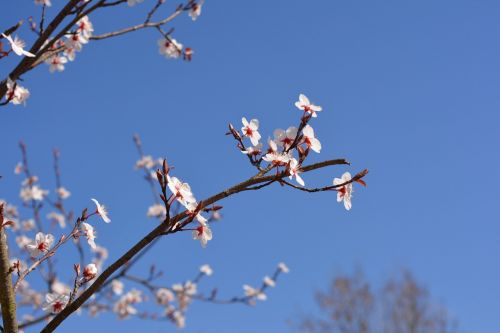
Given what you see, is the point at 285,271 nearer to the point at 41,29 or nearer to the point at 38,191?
the point at 38,191

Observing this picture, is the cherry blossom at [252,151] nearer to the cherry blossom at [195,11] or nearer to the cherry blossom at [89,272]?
the cherry blossom at [89,272]

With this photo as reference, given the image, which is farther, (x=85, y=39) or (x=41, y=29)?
(x=85, y=39)

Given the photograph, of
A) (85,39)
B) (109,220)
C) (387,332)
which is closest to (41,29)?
(85,39)

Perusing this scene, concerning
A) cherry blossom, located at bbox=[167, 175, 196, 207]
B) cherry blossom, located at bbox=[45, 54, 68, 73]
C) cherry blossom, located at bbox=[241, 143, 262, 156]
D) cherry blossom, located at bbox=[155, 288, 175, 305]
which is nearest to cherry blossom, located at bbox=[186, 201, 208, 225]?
cherry blossom, located at bbox=[167, 175, 196, 207]

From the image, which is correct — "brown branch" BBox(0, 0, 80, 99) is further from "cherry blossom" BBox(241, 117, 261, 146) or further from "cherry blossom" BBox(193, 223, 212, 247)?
"cherry blossom" BBox(193, 223, 212, 247)

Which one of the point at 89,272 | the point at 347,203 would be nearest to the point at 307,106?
the point at 347,203

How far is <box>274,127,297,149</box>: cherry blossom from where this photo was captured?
1839 mm

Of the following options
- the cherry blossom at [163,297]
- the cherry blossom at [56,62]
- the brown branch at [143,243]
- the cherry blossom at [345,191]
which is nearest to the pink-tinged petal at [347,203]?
the cherry blossom at [345,191]

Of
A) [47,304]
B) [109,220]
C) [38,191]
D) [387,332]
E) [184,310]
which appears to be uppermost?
[387,332]

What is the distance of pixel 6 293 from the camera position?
161 cm

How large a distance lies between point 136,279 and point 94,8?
2.54 metres

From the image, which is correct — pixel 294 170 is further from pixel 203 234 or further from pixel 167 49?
pixel 167 49

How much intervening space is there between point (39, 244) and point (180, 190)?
772 mm

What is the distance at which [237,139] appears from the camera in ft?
6.12
